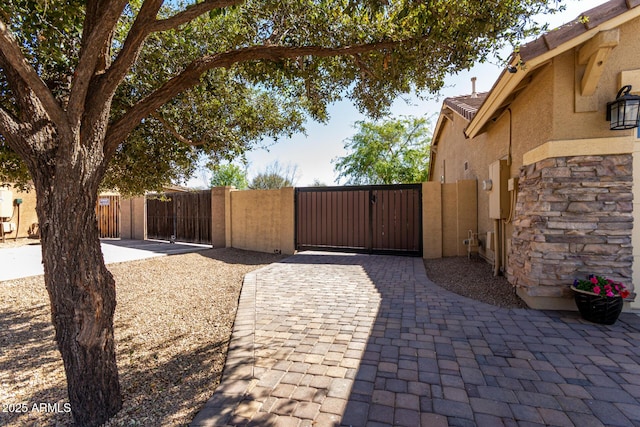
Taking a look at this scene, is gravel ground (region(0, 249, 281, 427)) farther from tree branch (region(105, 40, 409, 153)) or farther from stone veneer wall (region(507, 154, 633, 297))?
stone veneer wall (region(507, 154, 633, 297))

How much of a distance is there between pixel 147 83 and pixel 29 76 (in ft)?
9.60

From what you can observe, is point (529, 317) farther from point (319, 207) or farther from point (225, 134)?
point (319, 207)

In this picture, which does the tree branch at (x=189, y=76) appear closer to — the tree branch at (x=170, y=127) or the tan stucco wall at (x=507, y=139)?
the tree branch at (x=170, y=127)

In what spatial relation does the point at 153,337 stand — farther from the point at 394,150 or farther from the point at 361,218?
the point at 394,150

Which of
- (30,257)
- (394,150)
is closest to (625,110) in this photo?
(30,257)

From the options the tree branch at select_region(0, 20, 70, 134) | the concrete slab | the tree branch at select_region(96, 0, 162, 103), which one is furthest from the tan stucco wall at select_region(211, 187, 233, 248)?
the tree branch at select_region(0, 20, 70, 134)

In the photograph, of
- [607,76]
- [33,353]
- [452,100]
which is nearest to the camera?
[33,353]

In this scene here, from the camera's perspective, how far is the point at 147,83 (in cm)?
470

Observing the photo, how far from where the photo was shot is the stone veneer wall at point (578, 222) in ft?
13.1

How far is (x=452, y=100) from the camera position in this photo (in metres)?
10.6

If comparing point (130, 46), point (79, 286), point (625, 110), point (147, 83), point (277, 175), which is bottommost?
point (79, 286)

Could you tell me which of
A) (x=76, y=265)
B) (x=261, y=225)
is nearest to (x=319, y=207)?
(x=261, y=225)

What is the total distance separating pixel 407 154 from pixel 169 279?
2027 centimetres

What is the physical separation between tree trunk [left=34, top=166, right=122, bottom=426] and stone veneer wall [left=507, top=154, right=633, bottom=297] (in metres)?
5.03
